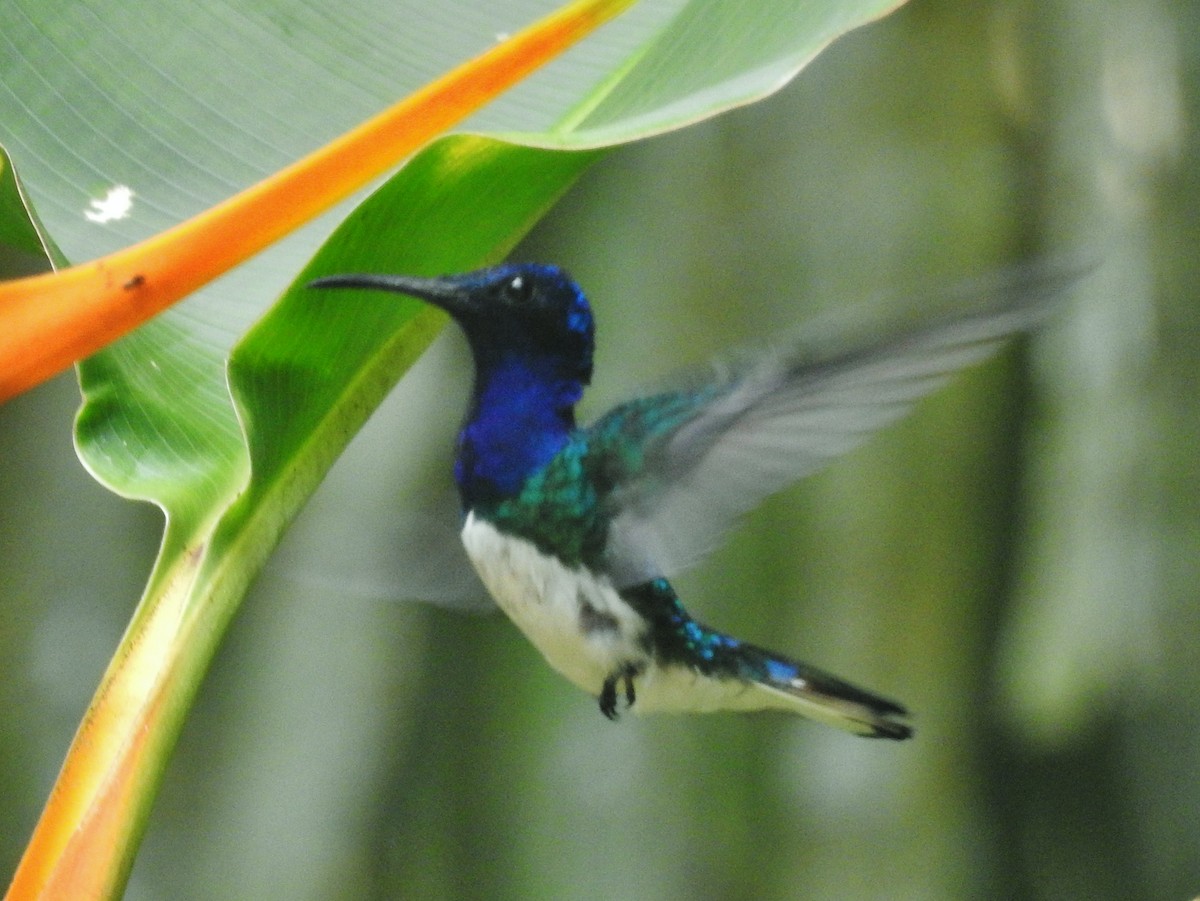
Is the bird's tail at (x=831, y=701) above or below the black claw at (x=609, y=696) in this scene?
above

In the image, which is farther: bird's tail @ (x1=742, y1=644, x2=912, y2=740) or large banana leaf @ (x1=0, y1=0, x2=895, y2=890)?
bird's tail @ (x1=742, y1=644, x2=912, y2=740)

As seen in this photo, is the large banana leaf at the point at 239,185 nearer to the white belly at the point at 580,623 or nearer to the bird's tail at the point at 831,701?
the white belly at the point at 580,623

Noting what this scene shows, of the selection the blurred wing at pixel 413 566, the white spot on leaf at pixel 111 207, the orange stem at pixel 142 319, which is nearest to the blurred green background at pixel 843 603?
the blurred wing at pixel 413 566

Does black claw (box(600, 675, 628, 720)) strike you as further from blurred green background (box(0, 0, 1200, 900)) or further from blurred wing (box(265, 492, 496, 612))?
blurred green background (box(0, 0, 1200, 900))

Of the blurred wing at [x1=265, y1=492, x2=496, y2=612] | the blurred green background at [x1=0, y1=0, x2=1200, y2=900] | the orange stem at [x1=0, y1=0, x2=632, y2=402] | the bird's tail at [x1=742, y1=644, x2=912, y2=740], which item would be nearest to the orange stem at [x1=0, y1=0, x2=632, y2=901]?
the orange stem at [x1=0, y1=0, x2=632, y2=402]

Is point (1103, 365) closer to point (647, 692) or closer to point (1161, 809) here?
point (1161, 809)
